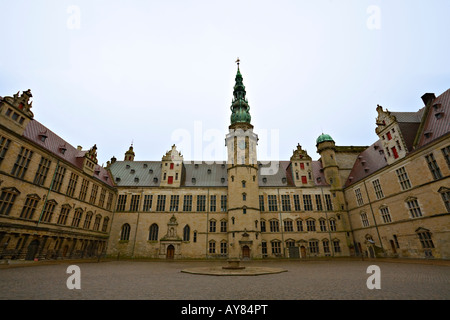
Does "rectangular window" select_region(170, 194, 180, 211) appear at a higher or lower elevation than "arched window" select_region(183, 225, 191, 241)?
higher

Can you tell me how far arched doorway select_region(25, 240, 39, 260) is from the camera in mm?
21203

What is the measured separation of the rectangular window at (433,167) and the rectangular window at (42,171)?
4124 centimetres

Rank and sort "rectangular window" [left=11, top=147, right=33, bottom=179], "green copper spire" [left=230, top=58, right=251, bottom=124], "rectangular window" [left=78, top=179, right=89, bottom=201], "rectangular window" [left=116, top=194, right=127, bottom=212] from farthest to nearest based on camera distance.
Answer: "green copper spire" [left=230, top=58, right=251, bottom=124]
"rectangular window" [left=116, top=194, right=127, bottom=212]
"rectangular window" [left=78, top=179, right=89, bottom=201]
"rectangular window" [left=11, top=147, right=33, bottom=179]

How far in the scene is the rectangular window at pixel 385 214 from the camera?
2692cm

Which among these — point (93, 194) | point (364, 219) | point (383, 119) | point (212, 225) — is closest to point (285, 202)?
point (364, 219)

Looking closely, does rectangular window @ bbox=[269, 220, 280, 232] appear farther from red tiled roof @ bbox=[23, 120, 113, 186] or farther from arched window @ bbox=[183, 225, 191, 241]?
red tiled roof @ bbox=[23, 120, 113, 186]

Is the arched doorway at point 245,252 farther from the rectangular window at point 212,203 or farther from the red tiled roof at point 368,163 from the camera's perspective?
the red tiled roof at point 368,163

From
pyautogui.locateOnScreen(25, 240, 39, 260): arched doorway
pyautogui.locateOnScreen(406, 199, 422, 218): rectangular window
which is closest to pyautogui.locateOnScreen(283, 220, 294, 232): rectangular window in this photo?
pyautogui.locateOnScreen(406, 199, 422, 218): rectangular window

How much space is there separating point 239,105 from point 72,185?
30.2 metres

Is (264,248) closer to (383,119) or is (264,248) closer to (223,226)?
(223,226)

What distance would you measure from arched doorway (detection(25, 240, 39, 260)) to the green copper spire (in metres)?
32.2
